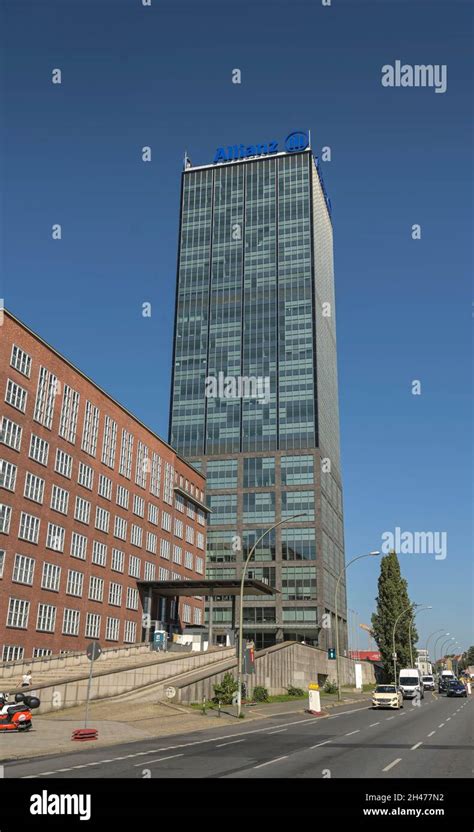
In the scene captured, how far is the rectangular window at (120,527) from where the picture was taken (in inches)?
2362

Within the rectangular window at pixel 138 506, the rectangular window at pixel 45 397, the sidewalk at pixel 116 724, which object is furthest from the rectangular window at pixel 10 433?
the rectangular window at pixel 138 506

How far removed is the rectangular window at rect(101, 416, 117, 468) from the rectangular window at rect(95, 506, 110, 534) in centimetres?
401

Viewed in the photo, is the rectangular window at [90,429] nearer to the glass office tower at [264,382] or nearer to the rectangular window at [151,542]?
the rectangular window at [151,542]

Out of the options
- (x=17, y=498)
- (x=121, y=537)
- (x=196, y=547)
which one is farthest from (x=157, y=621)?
(x=17, y=498)

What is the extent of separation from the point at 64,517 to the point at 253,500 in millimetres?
60586

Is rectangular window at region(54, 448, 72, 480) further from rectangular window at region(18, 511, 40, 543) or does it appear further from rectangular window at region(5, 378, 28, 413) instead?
rectangular window at region(5, 378, 28, 413)

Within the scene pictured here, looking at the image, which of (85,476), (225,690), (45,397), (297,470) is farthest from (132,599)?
(297,470)

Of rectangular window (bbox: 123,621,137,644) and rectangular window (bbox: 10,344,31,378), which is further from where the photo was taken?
rectangular window (bbox: 123,621,137,644)

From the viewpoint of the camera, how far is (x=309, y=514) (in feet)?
349

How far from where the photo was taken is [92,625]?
5450 cm

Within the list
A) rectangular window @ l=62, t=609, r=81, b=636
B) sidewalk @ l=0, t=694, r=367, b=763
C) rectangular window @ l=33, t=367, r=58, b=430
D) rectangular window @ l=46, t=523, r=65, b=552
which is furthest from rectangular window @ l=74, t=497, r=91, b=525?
sidewalk @ l=0, t=694, r=367, b=763

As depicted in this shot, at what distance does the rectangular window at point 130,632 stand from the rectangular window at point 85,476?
13.9 metres

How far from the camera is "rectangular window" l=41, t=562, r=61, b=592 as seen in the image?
158ft
